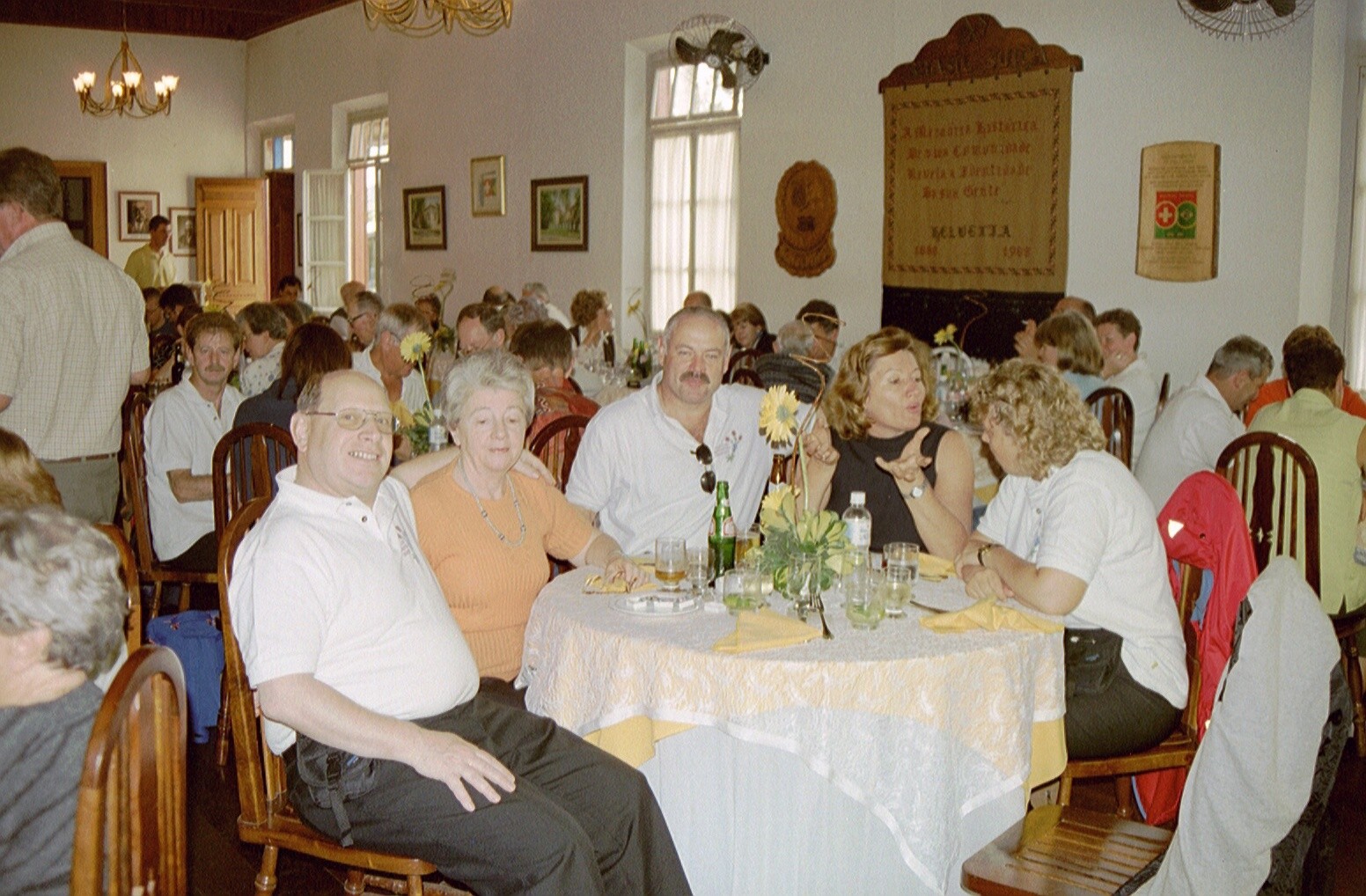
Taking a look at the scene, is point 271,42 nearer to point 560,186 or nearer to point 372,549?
point 560,186

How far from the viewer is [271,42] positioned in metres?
14.1

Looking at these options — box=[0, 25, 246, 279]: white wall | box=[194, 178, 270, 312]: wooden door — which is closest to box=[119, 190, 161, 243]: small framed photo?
box=[0, 25, 246, 279]: white wall

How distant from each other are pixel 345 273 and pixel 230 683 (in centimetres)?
1175

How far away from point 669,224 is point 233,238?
22.9 feet

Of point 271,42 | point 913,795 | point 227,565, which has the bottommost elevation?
point 913,795

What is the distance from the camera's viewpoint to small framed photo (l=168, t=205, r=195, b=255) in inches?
566

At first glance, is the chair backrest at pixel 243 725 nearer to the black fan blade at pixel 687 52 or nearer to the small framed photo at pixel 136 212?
the black fan blade at pixel 687 52

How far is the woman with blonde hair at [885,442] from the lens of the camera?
3395 mm

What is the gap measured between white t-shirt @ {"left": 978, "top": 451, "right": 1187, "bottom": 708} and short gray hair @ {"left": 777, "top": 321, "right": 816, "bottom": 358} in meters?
3.63

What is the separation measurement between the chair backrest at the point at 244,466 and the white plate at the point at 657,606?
1.33 metres

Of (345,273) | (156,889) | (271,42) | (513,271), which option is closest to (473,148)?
(513,271)

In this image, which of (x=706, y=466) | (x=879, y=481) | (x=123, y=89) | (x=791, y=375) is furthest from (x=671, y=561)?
(x=123, y=89)

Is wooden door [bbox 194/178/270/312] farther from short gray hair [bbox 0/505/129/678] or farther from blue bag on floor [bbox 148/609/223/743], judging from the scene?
short gray hair [bbox 0/505/129/678]

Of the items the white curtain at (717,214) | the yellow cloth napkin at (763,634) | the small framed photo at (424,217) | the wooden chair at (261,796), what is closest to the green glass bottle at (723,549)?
the yellow cloth napkin at (763,634)
